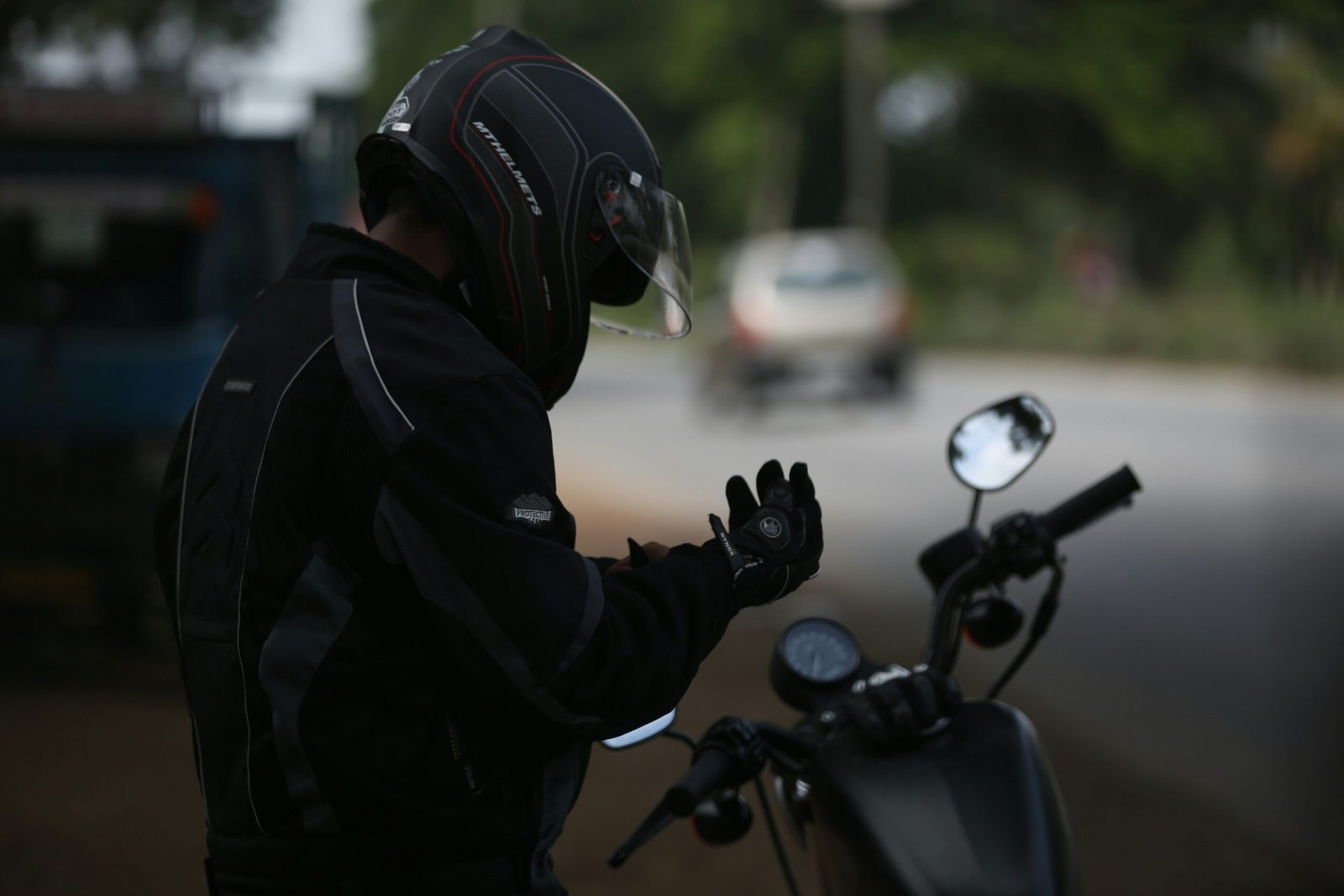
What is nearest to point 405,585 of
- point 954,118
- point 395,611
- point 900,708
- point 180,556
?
point 395,611

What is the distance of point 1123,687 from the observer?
637 centimetres

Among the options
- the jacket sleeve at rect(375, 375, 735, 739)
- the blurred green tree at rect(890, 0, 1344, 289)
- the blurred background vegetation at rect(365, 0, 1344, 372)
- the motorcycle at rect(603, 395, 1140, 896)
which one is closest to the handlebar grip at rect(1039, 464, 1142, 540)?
the motorcycle at rect(603, 395, 1140, 896)

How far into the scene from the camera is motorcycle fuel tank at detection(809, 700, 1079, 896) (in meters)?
1.69

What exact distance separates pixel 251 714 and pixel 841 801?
23.7 inches

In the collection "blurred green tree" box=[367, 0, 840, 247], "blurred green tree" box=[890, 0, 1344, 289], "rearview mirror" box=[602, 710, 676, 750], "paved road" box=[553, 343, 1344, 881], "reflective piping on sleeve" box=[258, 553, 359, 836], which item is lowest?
"paved road" box=[553, 343, 1344, 881]

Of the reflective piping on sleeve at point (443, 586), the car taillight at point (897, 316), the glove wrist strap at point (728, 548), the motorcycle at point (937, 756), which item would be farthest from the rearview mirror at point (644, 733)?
the car taillight at point (897, 316)

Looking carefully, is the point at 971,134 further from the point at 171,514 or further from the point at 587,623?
the point at 587,623

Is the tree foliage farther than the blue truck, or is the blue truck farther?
the tree foliage

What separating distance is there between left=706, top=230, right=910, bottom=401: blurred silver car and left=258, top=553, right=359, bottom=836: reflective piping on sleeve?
16.3 m

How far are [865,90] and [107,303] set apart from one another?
98.1 ft

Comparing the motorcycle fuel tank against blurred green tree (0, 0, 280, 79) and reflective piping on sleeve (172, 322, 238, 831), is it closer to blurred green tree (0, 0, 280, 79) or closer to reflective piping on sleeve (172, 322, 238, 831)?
reflective piping on sleeve (172, 322, 238, 831)

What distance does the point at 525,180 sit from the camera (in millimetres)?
1890

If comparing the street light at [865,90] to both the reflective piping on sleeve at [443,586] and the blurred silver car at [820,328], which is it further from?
the reflective piping on sleeve at [443,586]

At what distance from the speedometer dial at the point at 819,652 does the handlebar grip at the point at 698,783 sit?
0.78 feet
